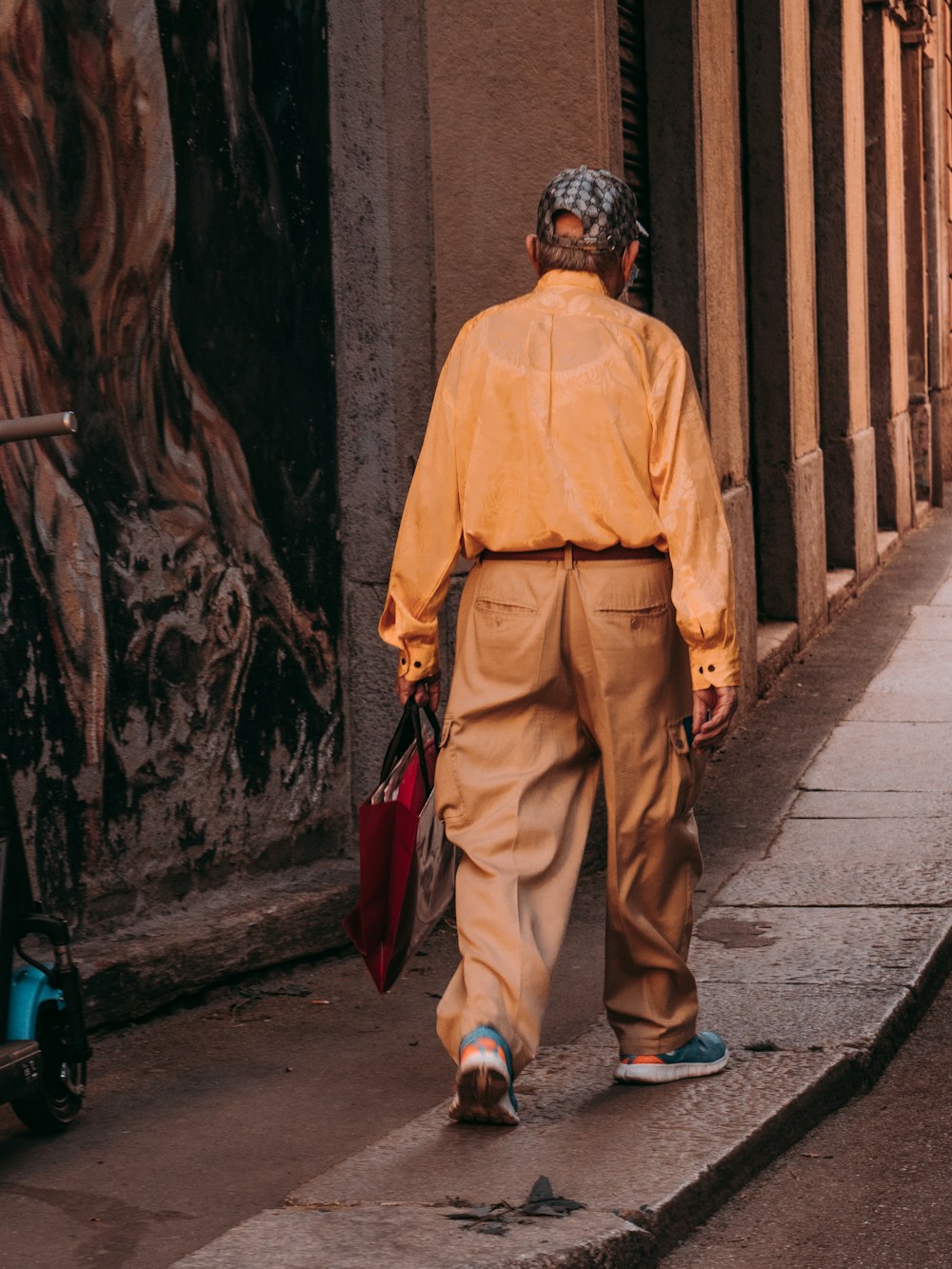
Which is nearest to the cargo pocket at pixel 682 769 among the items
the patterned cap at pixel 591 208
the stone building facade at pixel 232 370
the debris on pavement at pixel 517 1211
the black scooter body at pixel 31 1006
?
the debris on pavement at pixel 517 1211

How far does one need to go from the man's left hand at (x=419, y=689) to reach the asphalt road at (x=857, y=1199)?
113 centimetres

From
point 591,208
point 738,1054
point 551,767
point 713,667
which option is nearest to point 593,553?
point 713,667

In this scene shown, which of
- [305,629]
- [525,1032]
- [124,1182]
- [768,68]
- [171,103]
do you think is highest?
[768,68]

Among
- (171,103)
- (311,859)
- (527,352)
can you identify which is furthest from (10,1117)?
(171,103)

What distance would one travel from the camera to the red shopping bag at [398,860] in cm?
402

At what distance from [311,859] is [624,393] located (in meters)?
2.29

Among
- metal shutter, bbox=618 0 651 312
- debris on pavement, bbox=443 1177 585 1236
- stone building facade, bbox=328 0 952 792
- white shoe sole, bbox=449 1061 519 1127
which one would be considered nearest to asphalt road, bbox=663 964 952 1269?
debris on pavement, bbox=443 1177 585 1236

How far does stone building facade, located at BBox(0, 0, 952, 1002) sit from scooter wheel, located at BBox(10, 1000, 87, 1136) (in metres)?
0.76

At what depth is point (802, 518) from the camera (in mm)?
10273

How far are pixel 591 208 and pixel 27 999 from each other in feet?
6.16

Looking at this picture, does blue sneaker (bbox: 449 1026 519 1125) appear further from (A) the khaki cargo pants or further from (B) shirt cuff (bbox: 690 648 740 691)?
(B) shirt cuff (bbox: 690 648 740 691)

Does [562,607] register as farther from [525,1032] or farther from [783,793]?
[783,793]

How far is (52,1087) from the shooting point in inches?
164

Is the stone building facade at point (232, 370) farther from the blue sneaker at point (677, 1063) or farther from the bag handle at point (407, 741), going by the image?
the blue sneaker at point (677, 1063)
